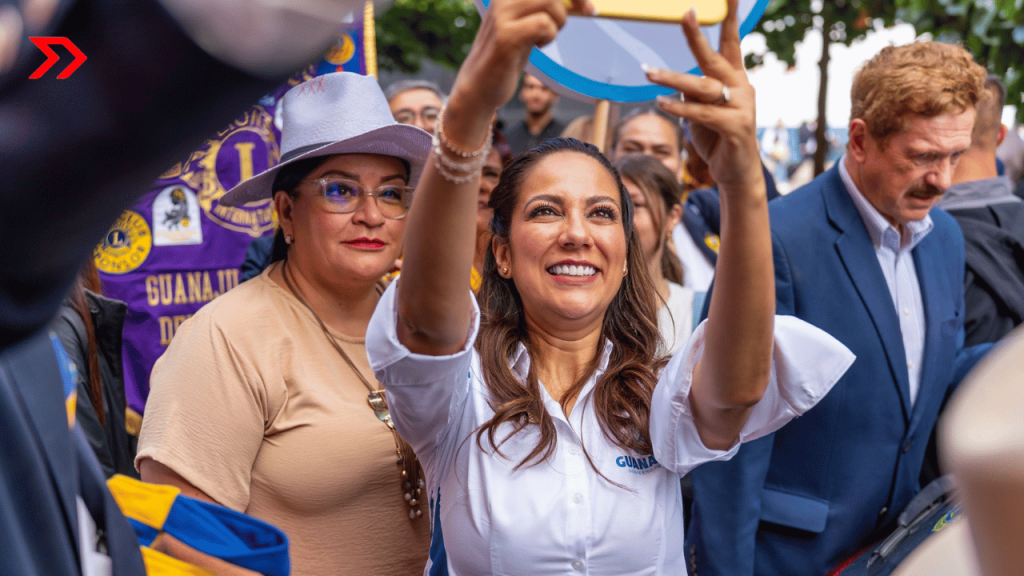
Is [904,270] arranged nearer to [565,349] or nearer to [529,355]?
[565,349]

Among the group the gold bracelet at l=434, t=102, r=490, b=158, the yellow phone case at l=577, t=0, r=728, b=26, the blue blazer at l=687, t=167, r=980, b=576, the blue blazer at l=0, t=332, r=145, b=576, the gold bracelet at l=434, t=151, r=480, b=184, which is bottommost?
the blue blazer at l=687, t=167, r=980, b=576

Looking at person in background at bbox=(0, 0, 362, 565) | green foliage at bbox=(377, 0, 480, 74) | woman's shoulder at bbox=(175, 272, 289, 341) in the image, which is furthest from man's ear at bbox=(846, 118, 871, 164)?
green foliage at bbox=(377, 0, 480, 74)

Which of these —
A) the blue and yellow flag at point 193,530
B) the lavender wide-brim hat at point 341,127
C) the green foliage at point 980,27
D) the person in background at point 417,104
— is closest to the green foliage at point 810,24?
the green foliage at point 980,27

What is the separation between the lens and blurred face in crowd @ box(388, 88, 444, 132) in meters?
4.19

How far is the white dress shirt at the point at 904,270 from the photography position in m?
2.65

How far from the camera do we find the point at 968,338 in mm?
3150

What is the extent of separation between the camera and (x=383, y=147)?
8.09 feet

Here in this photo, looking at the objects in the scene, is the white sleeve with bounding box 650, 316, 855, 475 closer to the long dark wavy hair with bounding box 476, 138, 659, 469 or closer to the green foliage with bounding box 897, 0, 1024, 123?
the long dark wavy hair with bounding box 476, 138, 659, 469

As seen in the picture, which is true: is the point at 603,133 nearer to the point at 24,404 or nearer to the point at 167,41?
the point at 24,404

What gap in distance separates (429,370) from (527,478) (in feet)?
1.37

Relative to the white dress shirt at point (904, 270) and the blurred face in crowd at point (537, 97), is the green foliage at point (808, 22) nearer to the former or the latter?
the blurred face in crowd at point (537, 97)

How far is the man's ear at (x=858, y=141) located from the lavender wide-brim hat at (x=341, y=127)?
1.42 metres

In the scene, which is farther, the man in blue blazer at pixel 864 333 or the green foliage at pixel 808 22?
the green foliage at pixel 808 22

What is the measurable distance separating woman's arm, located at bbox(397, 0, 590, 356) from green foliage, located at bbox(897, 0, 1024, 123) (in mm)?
4555
